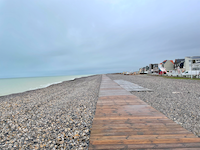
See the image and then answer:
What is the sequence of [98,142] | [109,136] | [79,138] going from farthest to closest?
[79,138] < [109,136] < [98,142]

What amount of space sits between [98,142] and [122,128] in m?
0.81

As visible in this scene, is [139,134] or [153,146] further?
[139,134]

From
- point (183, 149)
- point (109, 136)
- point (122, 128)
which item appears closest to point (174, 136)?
point (183, 149)

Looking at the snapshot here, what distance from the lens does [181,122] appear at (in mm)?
3229

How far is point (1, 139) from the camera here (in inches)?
117

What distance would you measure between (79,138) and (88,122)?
2.78ft

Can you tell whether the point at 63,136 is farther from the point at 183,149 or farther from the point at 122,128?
the point at 183,149

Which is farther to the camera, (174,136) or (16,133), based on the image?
(16,133)

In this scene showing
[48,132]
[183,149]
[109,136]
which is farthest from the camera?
[48,132]

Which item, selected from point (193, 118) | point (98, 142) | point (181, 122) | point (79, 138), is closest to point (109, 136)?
point (98, 142)

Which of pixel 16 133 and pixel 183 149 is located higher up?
pixel 183 149

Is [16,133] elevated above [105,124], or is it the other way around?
[105,124]

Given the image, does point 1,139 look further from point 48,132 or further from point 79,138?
point 79,138

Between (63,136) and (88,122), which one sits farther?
(88,122)
